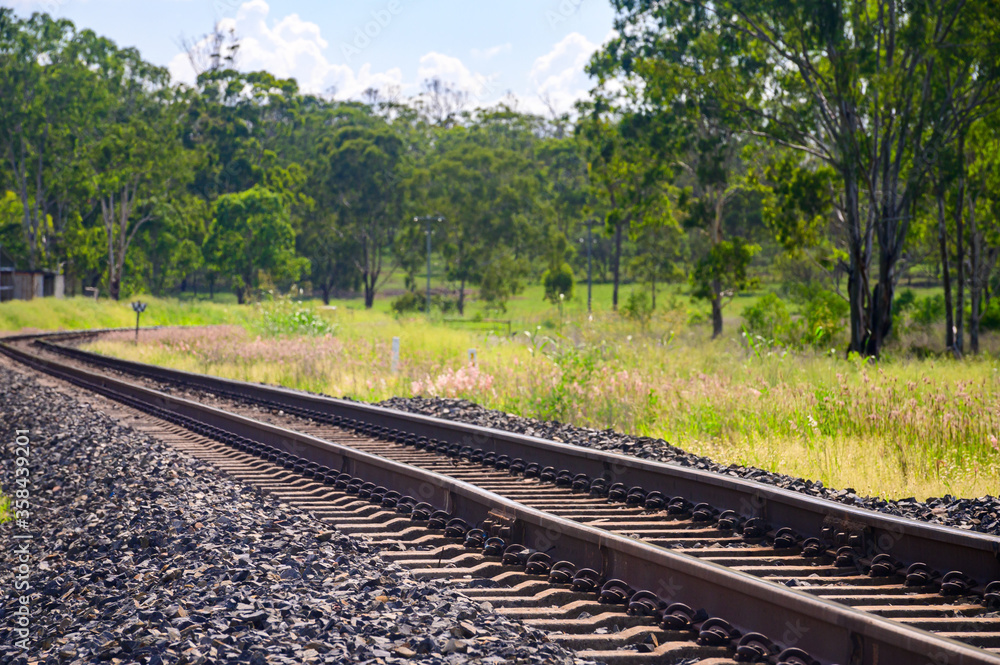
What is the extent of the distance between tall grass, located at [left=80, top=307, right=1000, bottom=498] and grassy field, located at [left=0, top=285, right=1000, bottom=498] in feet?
0.08

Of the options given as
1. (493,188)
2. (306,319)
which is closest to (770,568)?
(306,319)

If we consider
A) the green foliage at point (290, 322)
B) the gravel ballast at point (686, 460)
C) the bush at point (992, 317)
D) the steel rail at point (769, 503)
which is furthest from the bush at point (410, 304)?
the steel rail at point (769, 503)

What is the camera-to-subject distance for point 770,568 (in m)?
5.14

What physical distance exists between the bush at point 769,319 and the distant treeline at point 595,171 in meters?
1.35

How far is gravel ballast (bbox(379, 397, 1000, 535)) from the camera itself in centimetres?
621

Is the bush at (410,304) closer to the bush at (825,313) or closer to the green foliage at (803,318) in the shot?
the green foliage at (803,318)

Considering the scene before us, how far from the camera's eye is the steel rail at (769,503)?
195 inches

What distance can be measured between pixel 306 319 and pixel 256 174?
55906 mm

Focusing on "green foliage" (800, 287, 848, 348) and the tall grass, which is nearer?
the tall grass

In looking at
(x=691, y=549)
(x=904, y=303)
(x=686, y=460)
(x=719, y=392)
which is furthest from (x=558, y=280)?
(x=691, y=549)

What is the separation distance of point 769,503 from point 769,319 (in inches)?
1078

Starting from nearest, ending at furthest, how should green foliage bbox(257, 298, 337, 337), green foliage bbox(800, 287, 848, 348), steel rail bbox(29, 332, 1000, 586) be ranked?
steel rail bbox(29, 332, 1000, 586) < green foliage bbox(257, 298, 337, 337) < green foliage bbox(800, 287, 848, 348)

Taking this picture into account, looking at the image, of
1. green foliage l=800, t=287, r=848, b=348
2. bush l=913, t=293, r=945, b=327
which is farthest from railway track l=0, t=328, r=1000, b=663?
bush l=913, t=293, r=945, b=327

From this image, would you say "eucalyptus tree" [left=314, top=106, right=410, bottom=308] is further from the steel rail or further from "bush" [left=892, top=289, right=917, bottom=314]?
the steel rail
